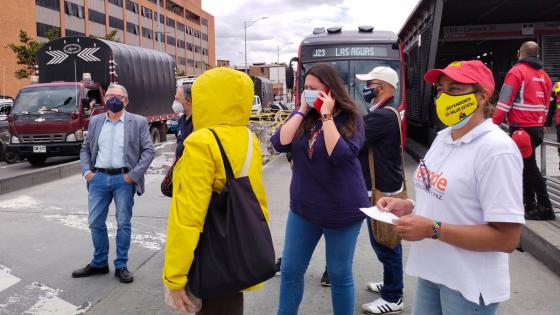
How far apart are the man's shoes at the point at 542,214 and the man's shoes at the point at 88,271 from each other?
4802mm

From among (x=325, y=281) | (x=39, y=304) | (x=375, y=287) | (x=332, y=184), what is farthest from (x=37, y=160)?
(x=332, y=184)

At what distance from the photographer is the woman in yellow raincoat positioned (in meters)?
2.21

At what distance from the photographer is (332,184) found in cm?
300

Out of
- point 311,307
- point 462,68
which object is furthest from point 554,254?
point 462,68

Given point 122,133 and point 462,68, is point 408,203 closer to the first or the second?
point 462,68

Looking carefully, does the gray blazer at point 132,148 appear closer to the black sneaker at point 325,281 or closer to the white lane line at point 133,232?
the white lane line at point 133,232

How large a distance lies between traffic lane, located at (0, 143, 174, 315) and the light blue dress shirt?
111 cm

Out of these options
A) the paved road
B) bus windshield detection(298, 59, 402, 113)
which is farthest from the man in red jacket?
bus windshield detection(298, 59, 402, 113)

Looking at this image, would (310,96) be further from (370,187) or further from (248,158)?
(370,187)

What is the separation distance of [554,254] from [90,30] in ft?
206

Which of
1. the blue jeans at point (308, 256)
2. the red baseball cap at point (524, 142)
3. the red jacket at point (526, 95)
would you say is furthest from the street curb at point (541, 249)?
the blue jeans at point (308, 256)

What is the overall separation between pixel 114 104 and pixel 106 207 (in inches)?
39.3

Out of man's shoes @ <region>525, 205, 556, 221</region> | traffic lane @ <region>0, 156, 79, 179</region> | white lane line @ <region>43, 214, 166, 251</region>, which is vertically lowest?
white lane line @ <region>43, 214, 166, 251</region>

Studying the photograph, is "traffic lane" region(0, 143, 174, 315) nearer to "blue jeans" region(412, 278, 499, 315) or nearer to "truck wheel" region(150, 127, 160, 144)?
"blue jeans" region(412, 278, 499, 315)
